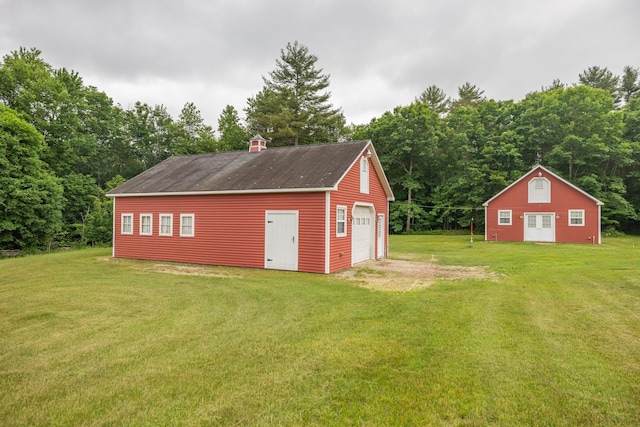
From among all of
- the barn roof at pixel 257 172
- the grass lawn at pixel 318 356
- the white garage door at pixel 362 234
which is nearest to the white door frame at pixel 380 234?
the white garage door at pixel 362 234

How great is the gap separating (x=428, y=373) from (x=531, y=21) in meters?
18.0

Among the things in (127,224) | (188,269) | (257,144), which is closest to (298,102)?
(257,144)

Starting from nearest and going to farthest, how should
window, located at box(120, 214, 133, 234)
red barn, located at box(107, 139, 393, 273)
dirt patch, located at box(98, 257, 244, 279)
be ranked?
dirt patch, located at box(98, 257, 244, 279) → red barn, located at box(107, 139, 393, 273) → window, located at box(120, 214, 133, 234)

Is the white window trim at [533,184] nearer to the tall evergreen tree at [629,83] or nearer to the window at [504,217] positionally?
the window at [504,217]

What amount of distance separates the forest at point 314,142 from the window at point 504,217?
4.57 meters

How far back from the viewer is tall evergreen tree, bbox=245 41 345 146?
33.0 meters

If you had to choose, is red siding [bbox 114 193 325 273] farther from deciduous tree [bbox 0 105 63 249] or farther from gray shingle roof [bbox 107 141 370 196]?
deciduous tree [bbox 0 105 63 249]

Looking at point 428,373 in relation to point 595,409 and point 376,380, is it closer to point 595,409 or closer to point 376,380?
point 376,380

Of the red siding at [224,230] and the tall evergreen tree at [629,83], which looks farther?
the tall evergreen tree at [629,83]

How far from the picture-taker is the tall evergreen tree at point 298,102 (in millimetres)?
33031

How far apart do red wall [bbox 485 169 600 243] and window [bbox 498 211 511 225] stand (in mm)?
200

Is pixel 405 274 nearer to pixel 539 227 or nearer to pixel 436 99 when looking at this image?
pixel 539 227

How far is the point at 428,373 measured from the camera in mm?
3881

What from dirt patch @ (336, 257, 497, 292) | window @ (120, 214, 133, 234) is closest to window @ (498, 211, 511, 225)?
dirt patch @ (336, 257, 497, 292)
